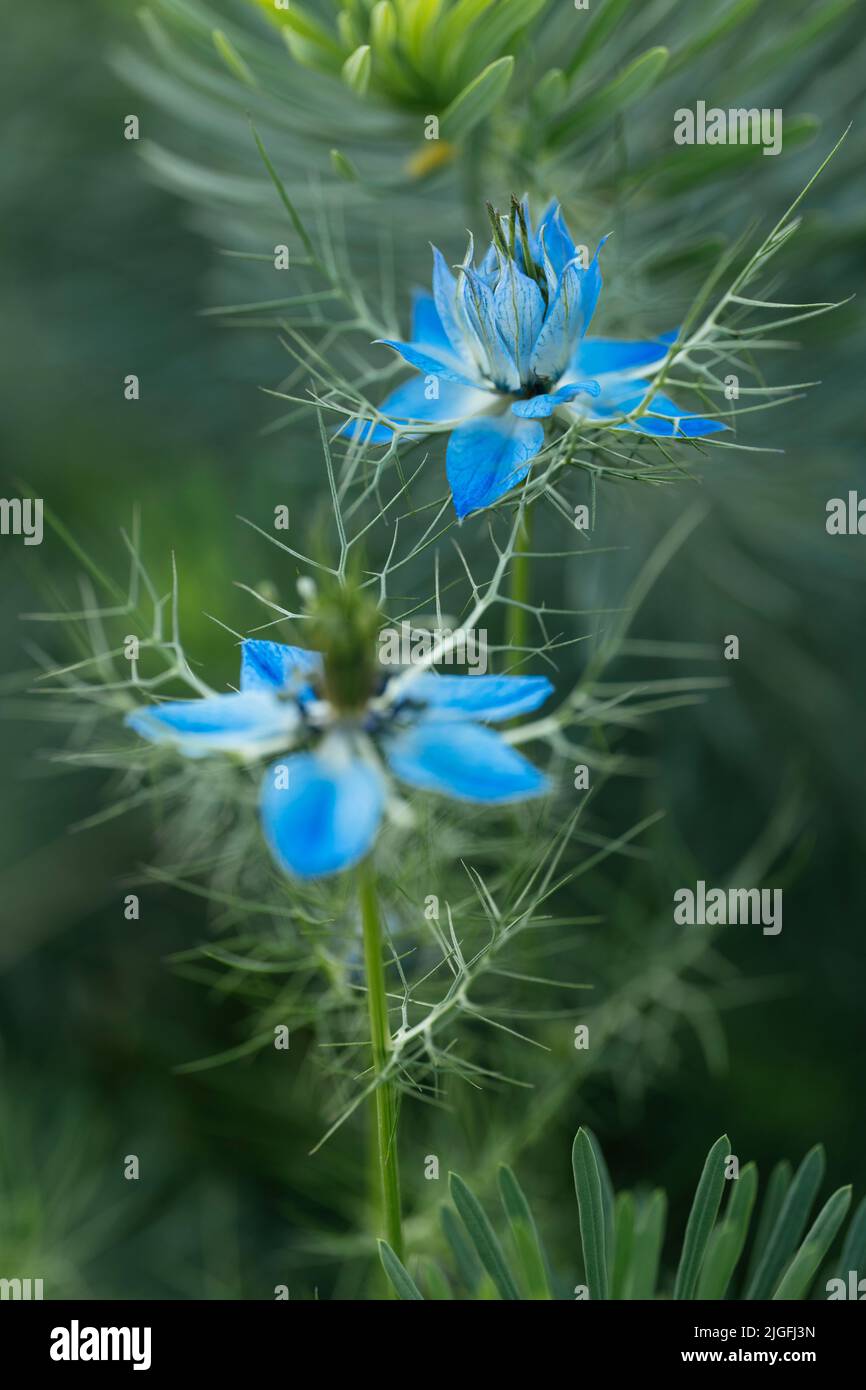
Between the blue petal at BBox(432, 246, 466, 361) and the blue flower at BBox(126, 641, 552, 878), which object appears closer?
the blue flower at BBox(126, 641, 552, 878)

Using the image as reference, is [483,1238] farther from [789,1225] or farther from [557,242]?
[557,242]

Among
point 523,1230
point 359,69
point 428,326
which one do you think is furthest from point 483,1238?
→ point 359,69

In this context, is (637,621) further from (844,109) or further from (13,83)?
(13,83)

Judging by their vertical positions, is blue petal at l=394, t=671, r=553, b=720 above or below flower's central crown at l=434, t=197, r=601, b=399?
below

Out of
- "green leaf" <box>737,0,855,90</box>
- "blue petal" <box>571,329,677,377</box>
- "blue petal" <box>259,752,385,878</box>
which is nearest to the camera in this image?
"blue petal" <box>259,752,385,878</box>

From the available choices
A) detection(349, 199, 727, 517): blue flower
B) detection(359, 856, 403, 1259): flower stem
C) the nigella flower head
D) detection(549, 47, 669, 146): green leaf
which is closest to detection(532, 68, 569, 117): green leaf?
detection(549, 47, 669, 146): green leaf

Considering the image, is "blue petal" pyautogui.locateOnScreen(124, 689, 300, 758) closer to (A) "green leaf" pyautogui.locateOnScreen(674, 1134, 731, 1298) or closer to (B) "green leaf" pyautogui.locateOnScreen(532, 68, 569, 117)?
(A) "green leaf" pyautogui.locateOnScreen(674, 1134, 731, 1298)

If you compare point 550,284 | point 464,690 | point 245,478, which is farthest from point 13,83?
point 464,690
